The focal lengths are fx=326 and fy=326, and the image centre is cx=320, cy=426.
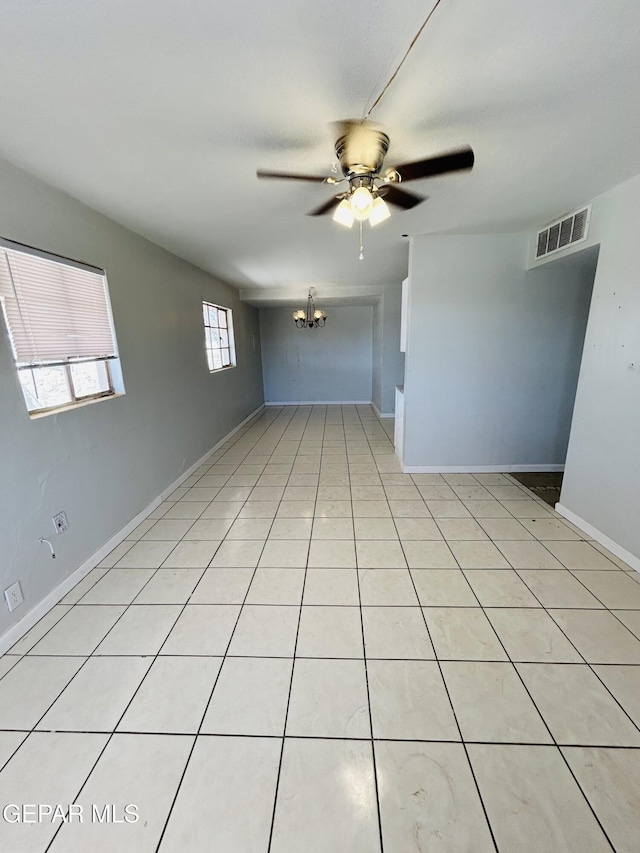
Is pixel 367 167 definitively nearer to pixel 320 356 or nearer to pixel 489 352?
pixel 489 352

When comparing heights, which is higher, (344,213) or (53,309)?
(344,213)

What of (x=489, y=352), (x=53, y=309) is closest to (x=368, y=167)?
(x=53, y=309)

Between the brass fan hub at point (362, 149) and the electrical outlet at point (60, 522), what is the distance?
2413mm

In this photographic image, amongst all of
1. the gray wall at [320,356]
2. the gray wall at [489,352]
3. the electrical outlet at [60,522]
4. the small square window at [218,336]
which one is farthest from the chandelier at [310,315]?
the electrical outlet at [60,522]

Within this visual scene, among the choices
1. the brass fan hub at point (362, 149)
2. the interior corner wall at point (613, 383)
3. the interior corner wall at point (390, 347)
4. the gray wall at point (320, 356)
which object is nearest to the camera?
the brass fan hub at point (362, 149)

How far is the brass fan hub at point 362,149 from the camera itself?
4.67 ft

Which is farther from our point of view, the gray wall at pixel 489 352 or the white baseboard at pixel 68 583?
the gray wall at pixel 489 352

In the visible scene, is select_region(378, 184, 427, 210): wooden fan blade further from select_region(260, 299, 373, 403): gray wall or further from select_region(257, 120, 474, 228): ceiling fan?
select_region(260, 299, 373, 403): gray wall

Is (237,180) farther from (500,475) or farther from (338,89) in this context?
(500,475)

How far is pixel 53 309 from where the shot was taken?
1.92m

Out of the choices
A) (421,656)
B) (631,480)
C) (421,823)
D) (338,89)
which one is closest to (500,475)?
(631,480)

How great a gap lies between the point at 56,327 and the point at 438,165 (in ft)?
7.23

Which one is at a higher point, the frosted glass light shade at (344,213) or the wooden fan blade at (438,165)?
the wooden fan blade at (438,165)

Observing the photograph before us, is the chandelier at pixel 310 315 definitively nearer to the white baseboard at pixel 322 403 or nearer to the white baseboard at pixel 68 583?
the white baseboard at pixel 322 403
